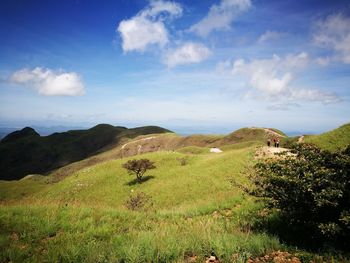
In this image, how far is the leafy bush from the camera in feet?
28.2

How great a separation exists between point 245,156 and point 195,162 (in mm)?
9648

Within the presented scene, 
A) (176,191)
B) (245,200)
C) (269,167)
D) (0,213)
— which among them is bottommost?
(176,191)

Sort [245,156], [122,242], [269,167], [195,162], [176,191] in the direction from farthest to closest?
[195,162] < [245,156] < [176,191] < [269,167] < [122,242]

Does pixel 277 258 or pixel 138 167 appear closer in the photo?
pixel 277 258

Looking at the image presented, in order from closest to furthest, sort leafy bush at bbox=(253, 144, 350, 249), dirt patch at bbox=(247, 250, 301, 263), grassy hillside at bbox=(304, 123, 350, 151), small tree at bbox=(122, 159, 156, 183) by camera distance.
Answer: dirt patch at bbox=(247, 250, 301, 263) → leafy bush at bbox=(253, 144, 350, 249) → grassy hillside at bbox=(304, 123, 350, 151) → small tree at bbox=(122, 159, 156, 183)

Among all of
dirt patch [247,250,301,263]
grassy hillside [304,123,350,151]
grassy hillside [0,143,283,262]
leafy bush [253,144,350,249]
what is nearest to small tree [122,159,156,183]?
grassy hillside [304,123,350,151]

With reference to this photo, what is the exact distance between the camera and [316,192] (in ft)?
29.5

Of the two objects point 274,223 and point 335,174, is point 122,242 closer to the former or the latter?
point 274,223

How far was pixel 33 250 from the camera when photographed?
26.1 feet

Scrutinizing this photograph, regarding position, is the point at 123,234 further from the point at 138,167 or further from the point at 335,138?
the point at 335,138

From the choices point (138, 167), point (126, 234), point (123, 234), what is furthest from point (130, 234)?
point (138, 167)

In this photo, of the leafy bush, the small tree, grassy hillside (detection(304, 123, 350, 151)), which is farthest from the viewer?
the small tree

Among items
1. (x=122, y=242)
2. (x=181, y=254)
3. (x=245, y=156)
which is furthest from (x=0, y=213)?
(x=245, y=156)

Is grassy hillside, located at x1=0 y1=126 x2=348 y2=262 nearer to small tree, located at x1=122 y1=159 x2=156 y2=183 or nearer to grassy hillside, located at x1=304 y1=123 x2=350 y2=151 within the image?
grassy hillside, located at x1=304 y1=123 x2=350 y2=151
